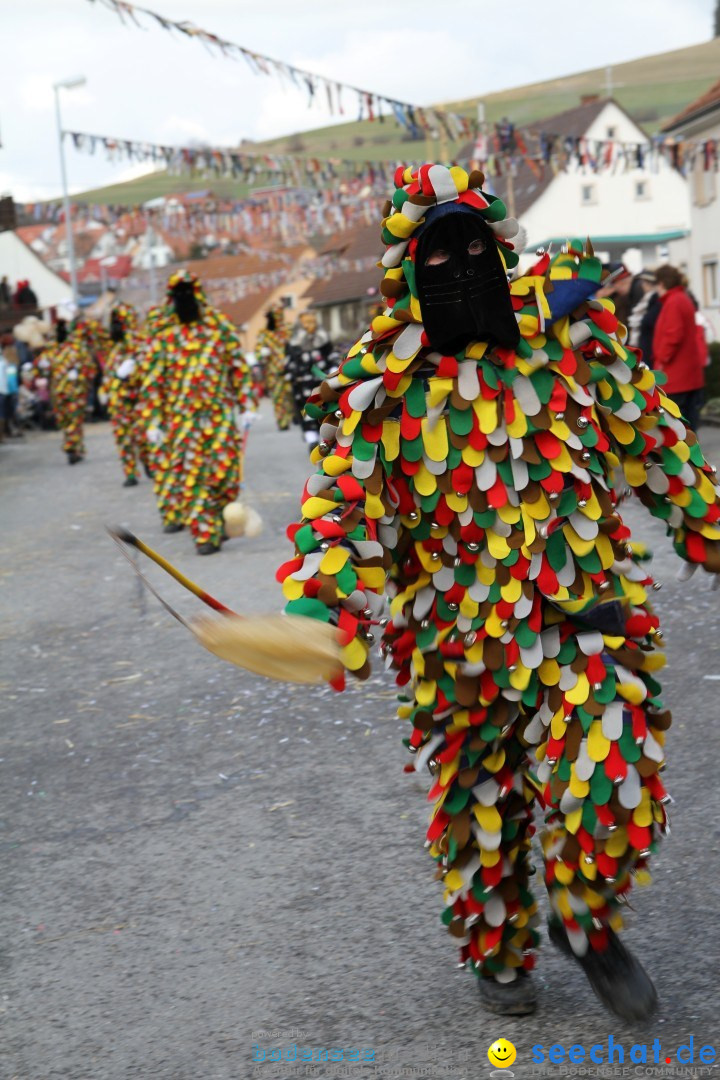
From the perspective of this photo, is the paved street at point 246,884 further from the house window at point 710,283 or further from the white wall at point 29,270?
the white wall at point 29,270

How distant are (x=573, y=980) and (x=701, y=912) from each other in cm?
49

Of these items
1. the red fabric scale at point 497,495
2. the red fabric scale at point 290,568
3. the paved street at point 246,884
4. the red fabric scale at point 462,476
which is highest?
the red fabric scale at point 462,476

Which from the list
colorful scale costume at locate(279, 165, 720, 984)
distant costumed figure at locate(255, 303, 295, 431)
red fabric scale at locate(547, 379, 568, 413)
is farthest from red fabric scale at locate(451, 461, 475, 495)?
distant costumed figure at locate(255, 303, 295, 431)

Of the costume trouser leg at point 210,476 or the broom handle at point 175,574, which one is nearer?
the broom handle at point 175,574

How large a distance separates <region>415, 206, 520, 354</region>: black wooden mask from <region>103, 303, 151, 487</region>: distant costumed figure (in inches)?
483

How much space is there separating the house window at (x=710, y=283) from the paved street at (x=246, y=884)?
81.5 feet

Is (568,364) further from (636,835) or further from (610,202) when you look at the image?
(610,202)

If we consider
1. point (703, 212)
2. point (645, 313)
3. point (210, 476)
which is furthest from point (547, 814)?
point (703, 212)

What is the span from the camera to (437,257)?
10.5 feet

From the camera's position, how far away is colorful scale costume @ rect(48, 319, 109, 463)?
19531mm

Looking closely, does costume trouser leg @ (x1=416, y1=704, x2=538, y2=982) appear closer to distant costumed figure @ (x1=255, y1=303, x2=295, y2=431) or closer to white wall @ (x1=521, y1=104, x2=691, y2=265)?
distant costumed figure @ (x1=255, y1=303, x2=295, y2=431)

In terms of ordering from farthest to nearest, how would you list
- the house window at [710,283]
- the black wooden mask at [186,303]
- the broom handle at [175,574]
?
the house window at [710,283] → the black wooden mask at [186,303] → the broom handle at [175,574]

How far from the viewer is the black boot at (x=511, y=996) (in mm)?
3332

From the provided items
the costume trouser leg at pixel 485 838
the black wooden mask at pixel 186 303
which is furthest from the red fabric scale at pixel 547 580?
the black wooden mask at pixel 186 303
